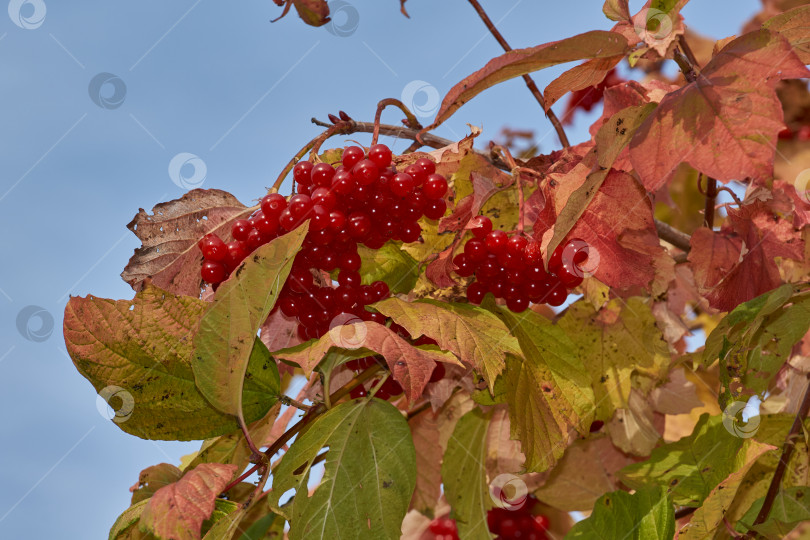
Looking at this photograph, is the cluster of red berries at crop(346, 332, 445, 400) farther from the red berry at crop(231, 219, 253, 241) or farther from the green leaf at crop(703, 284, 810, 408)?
the green leaf at crop(703, 284, 810, 408)

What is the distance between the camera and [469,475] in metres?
1.20

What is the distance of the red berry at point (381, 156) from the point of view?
2.93 ft

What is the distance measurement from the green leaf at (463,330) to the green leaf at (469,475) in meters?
0.41

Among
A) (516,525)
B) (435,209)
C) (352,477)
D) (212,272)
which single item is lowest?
(516,525)

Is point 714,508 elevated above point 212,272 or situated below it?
below

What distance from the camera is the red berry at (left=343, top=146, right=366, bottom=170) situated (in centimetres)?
90

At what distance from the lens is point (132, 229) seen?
3.10ft

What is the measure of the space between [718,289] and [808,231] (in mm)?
242

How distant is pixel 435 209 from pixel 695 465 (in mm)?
581

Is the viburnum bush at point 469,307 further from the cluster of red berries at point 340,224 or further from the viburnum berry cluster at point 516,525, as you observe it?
the viburnum berry cluster at point 516,525

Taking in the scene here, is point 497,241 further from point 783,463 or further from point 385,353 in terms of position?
point 783,463

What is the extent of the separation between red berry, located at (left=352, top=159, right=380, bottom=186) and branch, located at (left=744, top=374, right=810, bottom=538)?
669 mm

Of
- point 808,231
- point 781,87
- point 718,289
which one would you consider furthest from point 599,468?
point 781,87

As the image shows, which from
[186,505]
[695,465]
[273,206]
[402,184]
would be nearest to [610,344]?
[695,465]
